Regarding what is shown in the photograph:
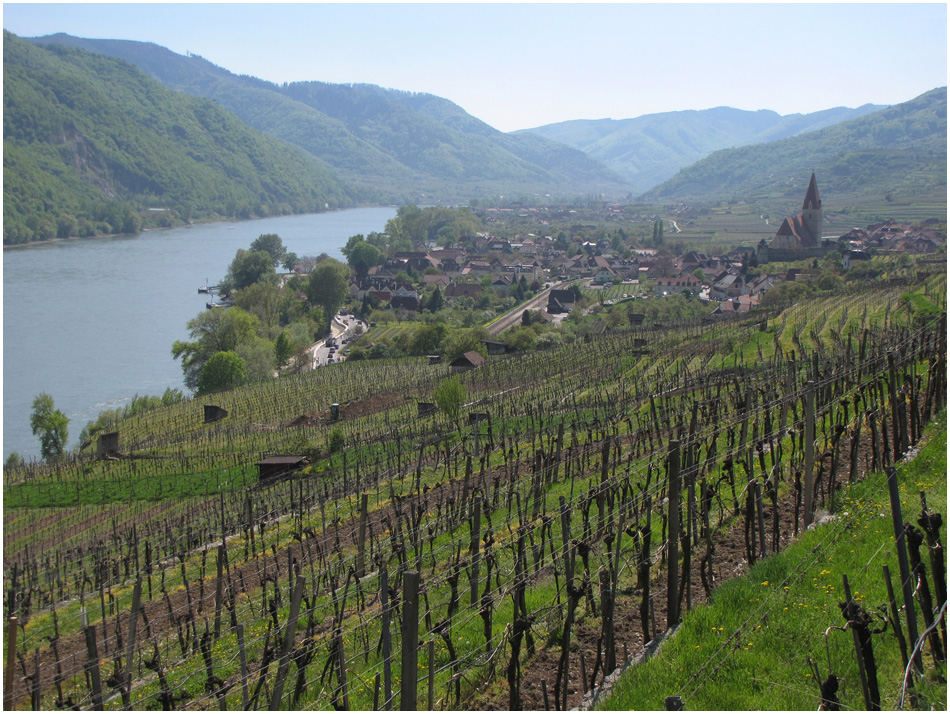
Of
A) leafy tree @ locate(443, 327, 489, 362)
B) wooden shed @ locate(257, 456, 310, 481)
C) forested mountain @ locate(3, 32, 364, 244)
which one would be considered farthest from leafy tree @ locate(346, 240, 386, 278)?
wooden shed @ locate(257, 456, 310, 481)

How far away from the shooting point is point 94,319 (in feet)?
228

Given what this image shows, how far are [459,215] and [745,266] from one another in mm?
84440

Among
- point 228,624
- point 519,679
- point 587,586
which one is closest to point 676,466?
point 587,586

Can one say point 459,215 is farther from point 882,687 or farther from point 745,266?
point 882,687

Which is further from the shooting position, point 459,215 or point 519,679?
point 459,215

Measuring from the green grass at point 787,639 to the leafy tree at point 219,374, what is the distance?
4575 centimetres

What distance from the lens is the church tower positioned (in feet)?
317

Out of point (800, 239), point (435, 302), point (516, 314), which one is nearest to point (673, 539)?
point (516, 314)

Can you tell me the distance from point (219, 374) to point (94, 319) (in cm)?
2673

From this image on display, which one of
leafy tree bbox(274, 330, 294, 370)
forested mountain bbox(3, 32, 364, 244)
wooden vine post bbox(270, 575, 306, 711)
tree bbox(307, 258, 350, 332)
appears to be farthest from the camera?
forested mountain bbox(3, 32, 364, 244)

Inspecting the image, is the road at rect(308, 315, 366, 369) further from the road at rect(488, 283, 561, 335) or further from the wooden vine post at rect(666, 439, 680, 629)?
the wooden vine post at rect(666, 439, 680, 629)

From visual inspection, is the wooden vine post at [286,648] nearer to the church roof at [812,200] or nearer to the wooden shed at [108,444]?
the wooden shed at [108,444]

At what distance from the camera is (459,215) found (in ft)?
534

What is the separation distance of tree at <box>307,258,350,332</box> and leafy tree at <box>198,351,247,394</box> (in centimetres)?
2249
